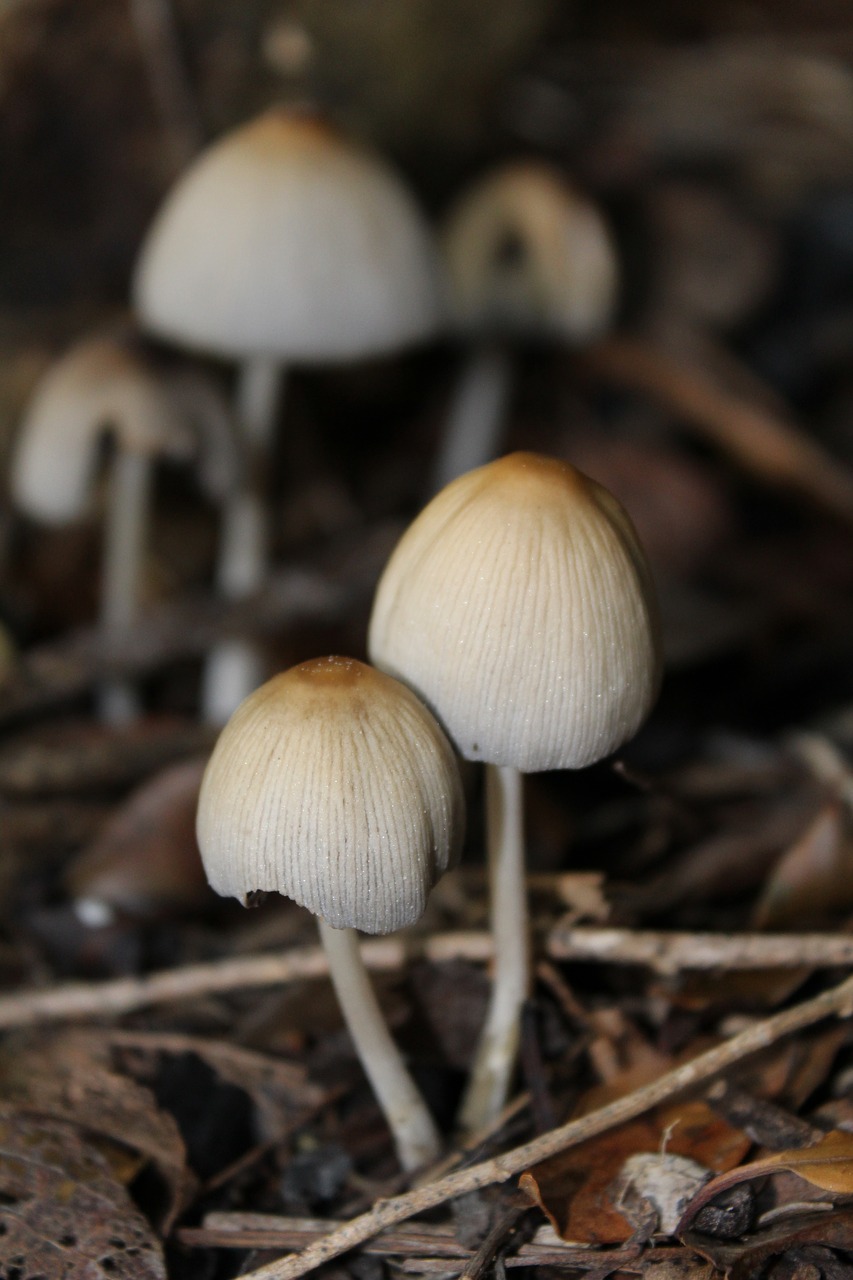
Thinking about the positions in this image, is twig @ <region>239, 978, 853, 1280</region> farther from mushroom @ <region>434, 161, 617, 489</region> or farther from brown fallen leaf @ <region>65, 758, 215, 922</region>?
mushroom @ <region>434, 161, 617, 489</region>

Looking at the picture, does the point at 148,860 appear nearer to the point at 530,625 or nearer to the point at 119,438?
the point at 119,438

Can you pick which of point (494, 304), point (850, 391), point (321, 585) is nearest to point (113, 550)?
point (321, 585)

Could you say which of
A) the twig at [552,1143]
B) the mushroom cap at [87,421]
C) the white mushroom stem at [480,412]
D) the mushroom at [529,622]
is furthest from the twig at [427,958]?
the white mushroom stem at [480,412]

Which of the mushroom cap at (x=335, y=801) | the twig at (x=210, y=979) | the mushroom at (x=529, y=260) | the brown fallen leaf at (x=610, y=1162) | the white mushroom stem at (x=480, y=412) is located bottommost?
the brown fallen leaf at (x=610, y=1162)

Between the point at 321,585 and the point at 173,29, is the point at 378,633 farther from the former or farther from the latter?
the point at 173,29

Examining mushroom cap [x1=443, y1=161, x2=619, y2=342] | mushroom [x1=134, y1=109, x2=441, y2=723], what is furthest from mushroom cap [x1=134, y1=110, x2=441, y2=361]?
mushroom cap [x1=443, y1=161, x2=619, y2=342]

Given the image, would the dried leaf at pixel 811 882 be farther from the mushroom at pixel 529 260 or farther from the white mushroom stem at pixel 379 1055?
the mushroom at pixel 529 260
